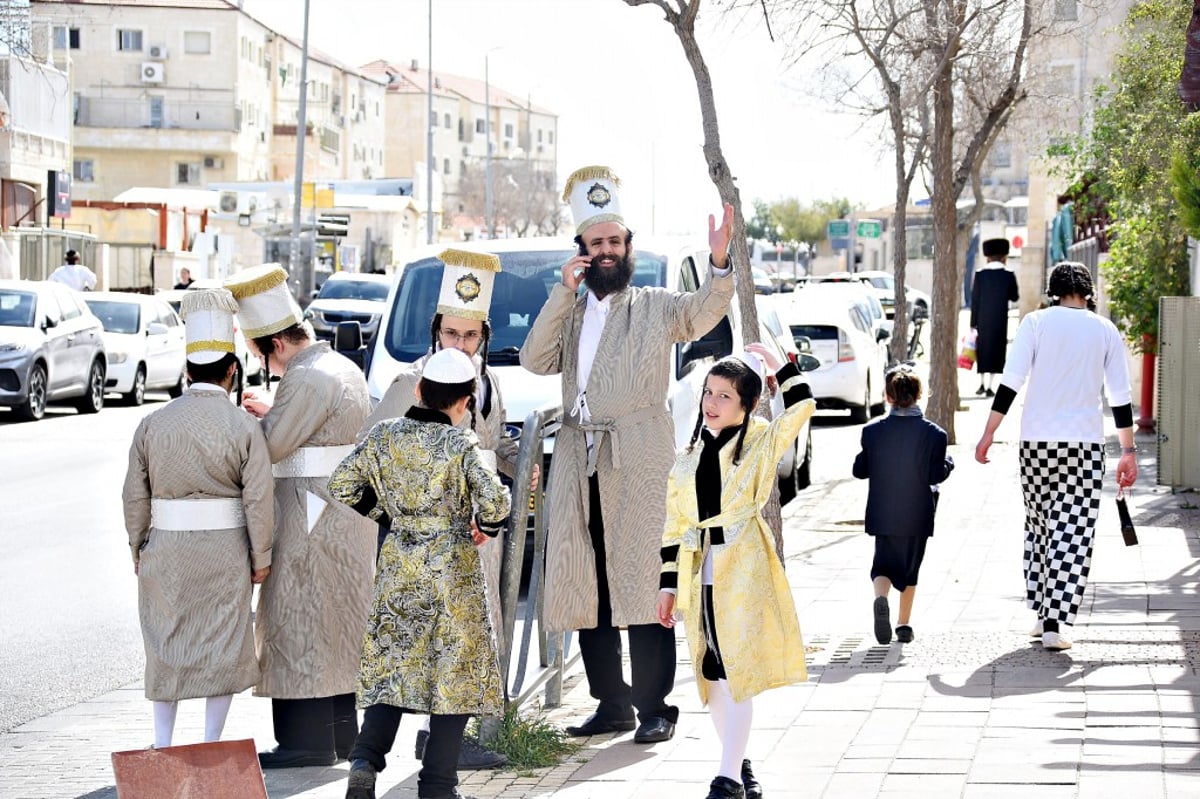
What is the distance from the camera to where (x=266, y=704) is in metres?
8.36

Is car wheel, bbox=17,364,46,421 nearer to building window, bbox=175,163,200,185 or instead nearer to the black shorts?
the black shorts

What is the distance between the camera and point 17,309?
24359 mm

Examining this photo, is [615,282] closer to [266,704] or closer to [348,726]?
[348,726]

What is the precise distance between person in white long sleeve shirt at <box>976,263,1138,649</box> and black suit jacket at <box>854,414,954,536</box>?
0.95 ft

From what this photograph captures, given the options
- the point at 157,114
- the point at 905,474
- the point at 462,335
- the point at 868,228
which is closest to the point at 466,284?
the point at 462,335

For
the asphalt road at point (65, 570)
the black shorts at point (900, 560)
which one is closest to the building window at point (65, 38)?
the asphalt road at point (65, 570)

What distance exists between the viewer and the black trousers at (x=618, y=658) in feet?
22.7

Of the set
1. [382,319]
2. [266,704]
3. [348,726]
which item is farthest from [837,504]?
[348,726]

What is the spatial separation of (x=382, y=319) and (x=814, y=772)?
6.35 metres

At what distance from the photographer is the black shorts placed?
8945mm

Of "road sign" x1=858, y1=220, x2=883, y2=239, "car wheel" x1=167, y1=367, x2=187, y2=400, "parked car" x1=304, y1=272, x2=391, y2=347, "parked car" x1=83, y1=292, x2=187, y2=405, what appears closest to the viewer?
"parked car" x1=83, y1=292, x2=187, y2=405

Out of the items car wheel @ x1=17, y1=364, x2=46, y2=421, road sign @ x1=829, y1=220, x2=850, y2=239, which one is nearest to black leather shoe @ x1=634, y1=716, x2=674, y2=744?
car wheel @ x1=17, y1=364, x2=46, y2=421

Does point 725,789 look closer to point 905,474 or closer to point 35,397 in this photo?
point 905,474

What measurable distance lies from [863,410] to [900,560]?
16.1 meters
